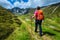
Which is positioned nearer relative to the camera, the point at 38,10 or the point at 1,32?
the point at 38,10

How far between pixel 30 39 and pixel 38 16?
9.29 feet

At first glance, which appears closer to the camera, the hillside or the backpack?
the backpack

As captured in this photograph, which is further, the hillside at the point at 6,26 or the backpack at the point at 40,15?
the hillside at the point at 6,26

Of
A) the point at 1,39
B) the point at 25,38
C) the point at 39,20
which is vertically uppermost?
the point at 39,20

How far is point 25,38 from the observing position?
75.7 feet

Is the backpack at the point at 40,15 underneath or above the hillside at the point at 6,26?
above

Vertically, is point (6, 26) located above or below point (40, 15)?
below

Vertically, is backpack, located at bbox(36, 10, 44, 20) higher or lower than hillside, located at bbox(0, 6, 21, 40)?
higher

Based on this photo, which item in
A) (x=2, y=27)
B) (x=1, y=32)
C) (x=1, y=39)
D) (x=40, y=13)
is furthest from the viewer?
(x=2, y=27)

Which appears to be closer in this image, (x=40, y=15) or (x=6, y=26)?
(x=40, y=15)

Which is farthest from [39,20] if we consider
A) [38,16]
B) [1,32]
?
[1,32]

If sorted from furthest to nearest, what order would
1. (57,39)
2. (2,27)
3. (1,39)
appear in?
(2,27) → (1,39) → (57,39)

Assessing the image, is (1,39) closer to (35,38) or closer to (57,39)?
(35,38)

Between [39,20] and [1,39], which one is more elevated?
[39,20]
